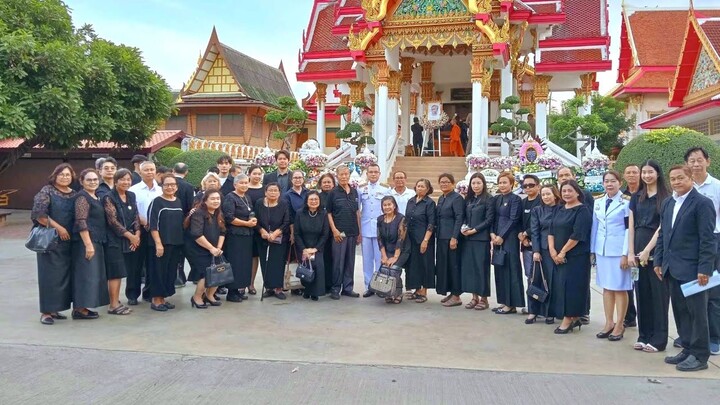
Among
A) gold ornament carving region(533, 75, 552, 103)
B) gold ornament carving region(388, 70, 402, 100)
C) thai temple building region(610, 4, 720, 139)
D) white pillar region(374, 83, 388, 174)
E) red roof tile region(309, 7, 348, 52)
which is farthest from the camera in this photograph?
red roof tile region(309, 7, 348, 52)

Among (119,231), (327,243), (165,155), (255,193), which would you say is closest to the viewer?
(119,231)

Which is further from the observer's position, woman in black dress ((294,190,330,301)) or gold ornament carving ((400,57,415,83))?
gold ornament carving ((400,57,415,83))

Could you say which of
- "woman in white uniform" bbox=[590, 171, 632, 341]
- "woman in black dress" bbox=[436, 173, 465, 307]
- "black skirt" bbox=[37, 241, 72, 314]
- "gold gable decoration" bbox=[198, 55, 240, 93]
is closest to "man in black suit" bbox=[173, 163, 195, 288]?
"black skirt" bbox=[37, 241, 72, 314]

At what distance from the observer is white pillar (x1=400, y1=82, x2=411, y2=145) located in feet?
65.7

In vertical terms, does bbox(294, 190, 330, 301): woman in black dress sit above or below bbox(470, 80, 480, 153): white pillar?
below

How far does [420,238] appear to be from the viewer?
7293 mm

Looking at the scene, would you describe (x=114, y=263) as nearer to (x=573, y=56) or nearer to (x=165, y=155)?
(x=165, y=155)

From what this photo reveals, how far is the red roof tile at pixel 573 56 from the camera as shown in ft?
61.3

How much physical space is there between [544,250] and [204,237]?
3.66m

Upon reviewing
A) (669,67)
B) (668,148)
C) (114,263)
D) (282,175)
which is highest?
(669,67)

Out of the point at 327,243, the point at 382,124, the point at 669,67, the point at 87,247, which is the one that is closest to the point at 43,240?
the point at 87,247

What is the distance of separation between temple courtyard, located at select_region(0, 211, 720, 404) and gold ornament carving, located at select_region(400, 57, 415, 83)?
13.1 m

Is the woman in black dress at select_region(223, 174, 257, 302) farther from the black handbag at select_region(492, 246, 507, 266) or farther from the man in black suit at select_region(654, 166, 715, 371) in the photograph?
the man in black suit at select_region(654, 166, 715, 371)

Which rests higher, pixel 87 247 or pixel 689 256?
pixel 689 256
